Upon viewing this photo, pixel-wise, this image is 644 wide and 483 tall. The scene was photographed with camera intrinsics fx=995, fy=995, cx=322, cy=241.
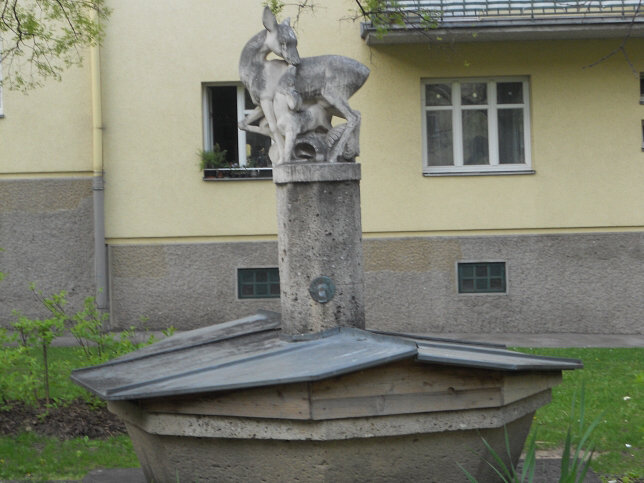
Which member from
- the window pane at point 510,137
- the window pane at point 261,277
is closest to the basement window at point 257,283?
the window pane at point 261,277

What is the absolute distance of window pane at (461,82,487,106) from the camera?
48.1 ft

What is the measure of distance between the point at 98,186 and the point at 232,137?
6.81ft

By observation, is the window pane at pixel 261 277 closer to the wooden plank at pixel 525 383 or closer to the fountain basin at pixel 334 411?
the fountain basin at pixel 334 411

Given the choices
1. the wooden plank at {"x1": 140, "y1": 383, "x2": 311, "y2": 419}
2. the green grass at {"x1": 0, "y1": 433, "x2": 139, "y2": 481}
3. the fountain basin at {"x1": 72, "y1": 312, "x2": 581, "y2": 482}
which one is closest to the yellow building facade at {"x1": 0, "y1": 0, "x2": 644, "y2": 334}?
the green grass at {"x1": 0, "y1": 433, "x2": 139, "y2": 481}

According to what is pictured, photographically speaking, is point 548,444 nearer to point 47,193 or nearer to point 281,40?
point 281,40

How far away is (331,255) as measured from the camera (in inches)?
232

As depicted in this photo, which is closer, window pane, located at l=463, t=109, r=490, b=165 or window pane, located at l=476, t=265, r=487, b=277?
window pane, located at l=476, t=265, r=487, b=277

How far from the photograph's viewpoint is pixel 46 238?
47.6ft

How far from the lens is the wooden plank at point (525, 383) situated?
5.18 metres

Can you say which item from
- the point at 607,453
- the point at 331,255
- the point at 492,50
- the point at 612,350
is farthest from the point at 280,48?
the point at 492,50

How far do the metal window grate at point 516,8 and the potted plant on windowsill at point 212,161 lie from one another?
11.0 feet

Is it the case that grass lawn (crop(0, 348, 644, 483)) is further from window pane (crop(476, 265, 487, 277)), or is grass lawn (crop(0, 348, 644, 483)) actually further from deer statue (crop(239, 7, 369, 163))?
window pane (crop(476, 265, 487, 277))

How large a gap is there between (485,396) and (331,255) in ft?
4.28

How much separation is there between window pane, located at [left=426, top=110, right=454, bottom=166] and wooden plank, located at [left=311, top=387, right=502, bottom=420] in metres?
9.82
